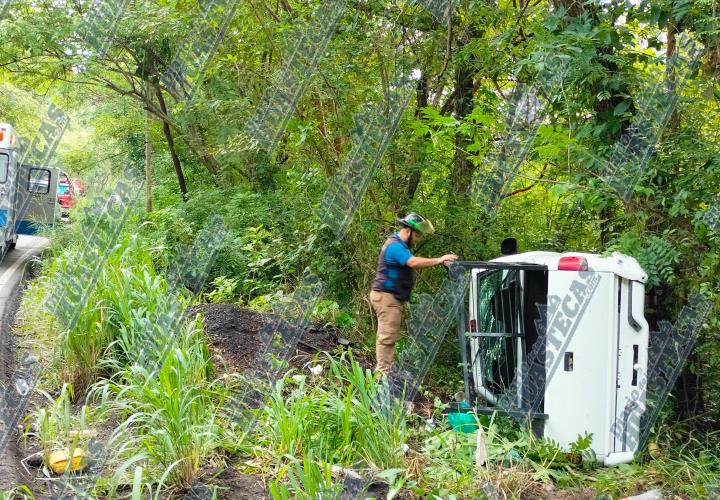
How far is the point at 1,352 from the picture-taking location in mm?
8031

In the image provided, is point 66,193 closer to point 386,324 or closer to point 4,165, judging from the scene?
point 4,165

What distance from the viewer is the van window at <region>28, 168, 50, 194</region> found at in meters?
15.7

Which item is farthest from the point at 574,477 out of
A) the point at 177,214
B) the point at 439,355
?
the point at 177,214

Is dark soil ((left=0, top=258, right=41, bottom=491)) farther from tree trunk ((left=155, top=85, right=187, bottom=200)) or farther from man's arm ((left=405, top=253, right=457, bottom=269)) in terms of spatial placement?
tree trunk ((left=155, top=85, right=187, bottom=200))

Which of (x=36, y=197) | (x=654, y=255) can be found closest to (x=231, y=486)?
(x=654, y=255)

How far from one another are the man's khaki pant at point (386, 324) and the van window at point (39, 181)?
35.1 feet

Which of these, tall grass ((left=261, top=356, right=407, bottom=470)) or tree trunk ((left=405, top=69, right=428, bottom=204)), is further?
tree trunk ((left=405, top=69, right=428, bottom=204))

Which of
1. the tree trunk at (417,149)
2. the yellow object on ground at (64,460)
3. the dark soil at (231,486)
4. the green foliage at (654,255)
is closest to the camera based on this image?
the dark soil at (231,486)

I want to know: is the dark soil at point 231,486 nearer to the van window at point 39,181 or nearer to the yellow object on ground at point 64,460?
the yellow object on ground at point 64,460

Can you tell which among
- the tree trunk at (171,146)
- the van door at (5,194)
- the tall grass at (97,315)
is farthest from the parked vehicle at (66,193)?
the tall grass at (97,315)

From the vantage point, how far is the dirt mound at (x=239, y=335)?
799 cm

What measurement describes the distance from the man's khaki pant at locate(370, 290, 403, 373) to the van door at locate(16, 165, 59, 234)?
1031 centimetres

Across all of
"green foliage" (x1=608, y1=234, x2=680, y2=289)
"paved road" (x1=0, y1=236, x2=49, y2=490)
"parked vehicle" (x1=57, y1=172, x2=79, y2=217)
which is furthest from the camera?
"parked vehicle" (x1=57, y1=172, x2=79, y2=217)

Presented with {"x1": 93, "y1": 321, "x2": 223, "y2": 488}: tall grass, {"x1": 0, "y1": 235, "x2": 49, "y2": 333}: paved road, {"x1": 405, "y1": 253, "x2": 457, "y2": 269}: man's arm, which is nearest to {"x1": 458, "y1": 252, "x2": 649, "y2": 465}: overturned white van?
{"x1": 405, "y1": 253, "x2": 457, "y2": 269}: man's arm
